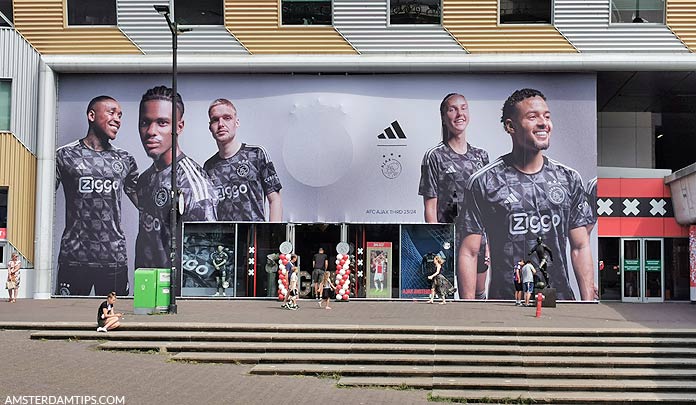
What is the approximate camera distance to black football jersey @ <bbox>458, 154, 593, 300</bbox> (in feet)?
90.4

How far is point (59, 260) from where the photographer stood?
28406 mm

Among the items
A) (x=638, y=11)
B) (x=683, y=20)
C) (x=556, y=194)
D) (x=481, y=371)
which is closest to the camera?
(x=481, y=371)

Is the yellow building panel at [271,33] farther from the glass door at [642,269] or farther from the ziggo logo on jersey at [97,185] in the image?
the glass door at [642,269]

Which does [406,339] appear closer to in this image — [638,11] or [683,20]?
[638,11]

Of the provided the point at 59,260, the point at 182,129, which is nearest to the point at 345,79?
the point at 182,129

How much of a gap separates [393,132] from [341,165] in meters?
1.85

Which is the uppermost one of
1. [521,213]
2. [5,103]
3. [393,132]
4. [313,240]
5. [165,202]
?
[5,103]

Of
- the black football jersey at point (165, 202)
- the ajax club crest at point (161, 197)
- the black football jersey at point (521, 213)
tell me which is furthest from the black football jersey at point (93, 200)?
the black football jersey at point (521, 213)

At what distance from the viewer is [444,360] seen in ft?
56.9

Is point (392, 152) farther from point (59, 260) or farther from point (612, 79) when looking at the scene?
point (59, 260)

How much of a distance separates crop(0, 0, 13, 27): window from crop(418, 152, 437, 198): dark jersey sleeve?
13478 mm

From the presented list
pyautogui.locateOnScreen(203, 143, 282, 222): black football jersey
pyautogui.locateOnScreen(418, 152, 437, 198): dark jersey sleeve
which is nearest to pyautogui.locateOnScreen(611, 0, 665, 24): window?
pyautogui.locateOnScreen(418, 152, 437, 198): dark jersey sleeve

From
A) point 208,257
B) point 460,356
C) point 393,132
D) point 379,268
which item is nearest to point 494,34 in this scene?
point 393,132

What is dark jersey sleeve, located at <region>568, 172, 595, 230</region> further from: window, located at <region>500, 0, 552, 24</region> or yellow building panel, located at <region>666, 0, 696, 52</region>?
yellow building panel, located at <region>666, 0, 696, 52</region>
